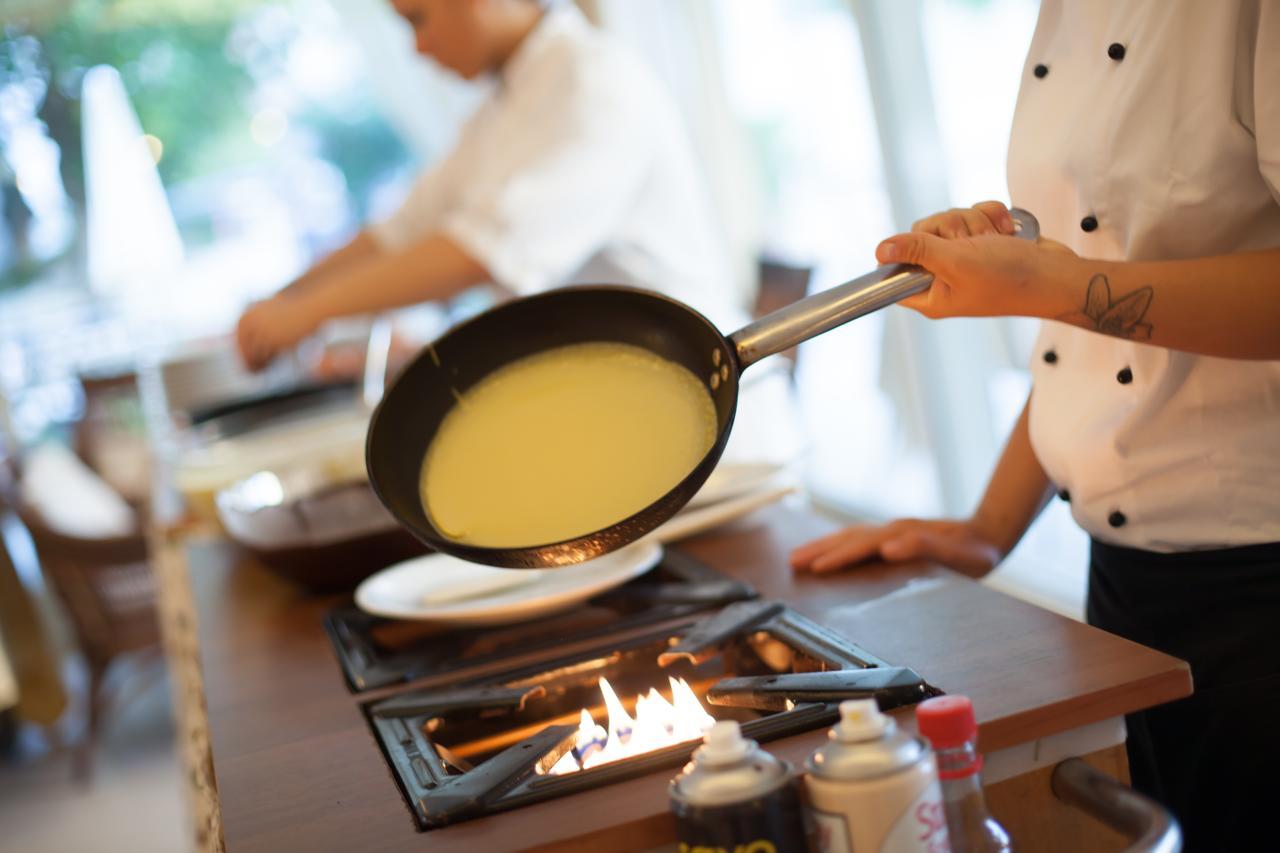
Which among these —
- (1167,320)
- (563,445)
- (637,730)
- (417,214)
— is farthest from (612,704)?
(417,214)

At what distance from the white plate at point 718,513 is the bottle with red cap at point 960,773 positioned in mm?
631

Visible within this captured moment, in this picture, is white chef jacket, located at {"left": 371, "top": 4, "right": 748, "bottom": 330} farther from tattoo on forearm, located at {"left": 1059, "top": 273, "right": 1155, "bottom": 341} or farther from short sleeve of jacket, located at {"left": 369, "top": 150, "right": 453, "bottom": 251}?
tattoo on forearm, located at {"left": 1059, "top": 273, "right": 1155, "bottom": 341}

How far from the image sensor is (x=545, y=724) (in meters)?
1.00

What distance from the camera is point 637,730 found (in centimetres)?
85

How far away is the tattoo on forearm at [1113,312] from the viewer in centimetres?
90

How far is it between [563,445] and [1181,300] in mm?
459

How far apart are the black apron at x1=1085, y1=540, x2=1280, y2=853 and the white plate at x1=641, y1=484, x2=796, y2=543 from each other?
384mm

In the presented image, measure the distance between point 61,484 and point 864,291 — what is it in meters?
4.30

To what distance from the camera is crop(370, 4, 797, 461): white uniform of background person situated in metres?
2.11

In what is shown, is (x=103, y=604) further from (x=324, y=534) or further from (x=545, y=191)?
(x=324, y=534)

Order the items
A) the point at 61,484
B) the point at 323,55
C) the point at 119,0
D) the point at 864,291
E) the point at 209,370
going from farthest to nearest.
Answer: the point at 323,55 < the point at 119,0 < the point at 61,484 < the point at 209,370 < the point at 864,291

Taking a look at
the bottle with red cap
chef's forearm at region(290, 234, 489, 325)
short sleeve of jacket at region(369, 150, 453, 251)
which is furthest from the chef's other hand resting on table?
short sleeve of jacket at region(369, 150, 453, 251)

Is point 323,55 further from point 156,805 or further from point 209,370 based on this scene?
point 156,805

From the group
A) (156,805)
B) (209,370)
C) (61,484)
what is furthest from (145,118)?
(156,805)
